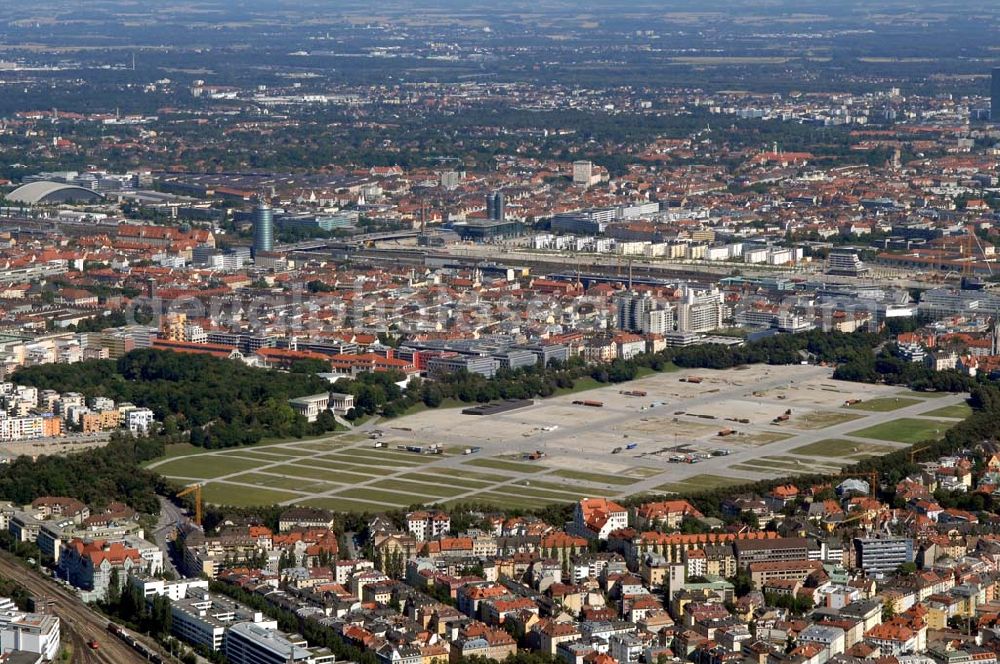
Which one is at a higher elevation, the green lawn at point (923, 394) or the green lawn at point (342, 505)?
the green lawn at point (342, 505)

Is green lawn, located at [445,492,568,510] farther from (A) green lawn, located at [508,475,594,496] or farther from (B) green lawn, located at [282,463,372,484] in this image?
(B) green lawn, located at [282,463,372,484]

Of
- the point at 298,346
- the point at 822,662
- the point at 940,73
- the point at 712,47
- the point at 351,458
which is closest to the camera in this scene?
the point at 822,662

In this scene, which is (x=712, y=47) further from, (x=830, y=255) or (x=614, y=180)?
(x=830, y=255)

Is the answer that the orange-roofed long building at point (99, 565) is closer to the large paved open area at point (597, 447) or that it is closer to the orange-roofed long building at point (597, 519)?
the large paved open area at point (597, 447)

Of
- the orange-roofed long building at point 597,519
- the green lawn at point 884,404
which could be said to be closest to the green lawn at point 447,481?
the orange-roofed long building at point 597,519

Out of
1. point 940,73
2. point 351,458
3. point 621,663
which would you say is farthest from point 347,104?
point 621,663

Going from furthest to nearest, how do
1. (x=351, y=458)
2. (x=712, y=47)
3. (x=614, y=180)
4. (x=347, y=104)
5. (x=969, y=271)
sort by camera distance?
(x=712, y=47) → (x=347, y=104) → (x=614, y=180) → (x=969, y=271) → (x=351, y=458)
